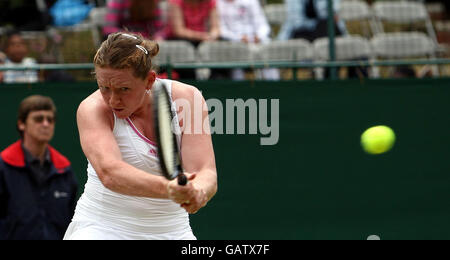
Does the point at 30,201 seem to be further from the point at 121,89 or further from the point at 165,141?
the point at 165,141

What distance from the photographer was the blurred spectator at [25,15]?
695 centimetres

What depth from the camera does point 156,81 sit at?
3223 millimetres

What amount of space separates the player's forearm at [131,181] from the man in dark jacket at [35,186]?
2.02m

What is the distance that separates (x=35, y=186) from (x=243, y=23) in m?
3.02

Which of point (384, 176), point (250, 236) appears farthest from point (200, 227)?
point (384, 176)

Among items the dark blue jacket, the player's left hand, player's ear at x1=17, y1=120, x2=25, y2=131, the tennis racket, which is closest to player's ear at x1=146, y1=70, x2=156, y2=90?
the tennis racket

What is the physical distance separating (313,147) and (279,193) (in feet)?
1.51

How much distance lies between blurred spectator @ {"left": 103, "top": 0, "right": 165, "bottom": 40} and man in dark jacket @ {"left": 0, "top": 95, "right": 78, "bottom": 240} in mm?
1486

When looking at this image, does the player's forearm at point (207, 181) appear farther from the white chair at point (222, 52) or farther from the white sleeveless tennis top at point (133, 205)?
the white chair at point (222, 52)

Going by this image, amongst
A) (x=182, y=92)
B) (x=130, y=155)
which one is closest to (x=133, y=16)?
(x=182, y=92)

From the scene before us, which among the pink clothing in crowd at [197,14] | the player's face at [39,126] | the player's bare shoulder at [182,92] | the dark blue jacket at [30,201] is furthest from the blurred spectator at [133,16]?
the player's bare shoulder at [182,92]

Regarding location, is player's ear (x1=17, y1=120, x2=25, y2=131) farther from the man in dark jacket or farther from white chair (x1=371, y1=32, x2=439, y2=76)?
white chair (x1=371, y1=32, x2=439, y2=76)

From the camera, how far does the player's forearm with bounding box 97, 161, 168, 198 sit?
2746mm
